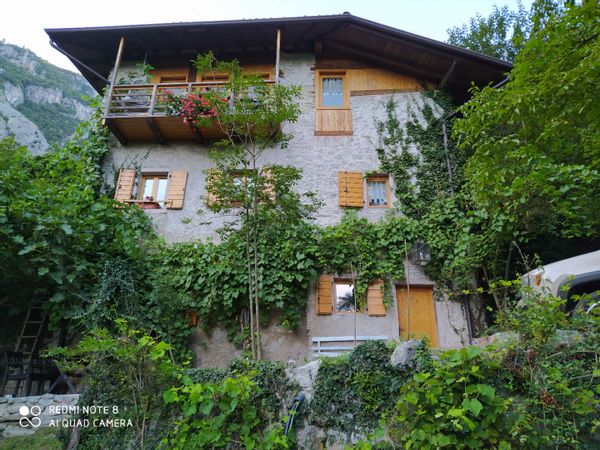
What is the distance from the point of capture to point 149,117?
9.52m

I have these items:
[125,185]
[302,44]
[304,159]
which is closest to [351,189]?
[304,159]

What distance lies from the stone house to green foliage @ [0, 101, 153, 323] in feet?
5.26

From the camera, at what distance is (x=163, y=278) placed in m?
7.40

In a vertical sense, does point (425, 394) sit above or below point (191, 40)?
below

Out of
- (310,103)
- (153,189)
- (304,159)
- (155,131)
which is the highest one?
(310,103)

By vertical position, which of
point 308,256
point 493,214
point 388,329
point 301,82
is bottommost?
point 388,329

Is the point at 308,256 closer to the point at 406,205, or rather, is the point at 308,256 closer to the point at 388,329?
the point at 388,329

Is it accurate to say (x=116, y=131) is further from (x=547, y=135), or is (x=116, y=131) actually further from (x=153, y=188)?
(x=547, y=135)

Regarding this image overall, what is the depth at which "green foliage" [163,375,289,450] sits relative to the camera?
13.5ft

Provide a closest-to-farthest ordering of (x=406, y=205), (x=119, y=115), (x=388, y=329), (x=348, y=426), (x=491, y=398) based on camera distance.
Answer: (x=491, y=398)
(x=348, y=426)
(x=388, y=329)
(x=406, y=205)
(x=119, y=115)

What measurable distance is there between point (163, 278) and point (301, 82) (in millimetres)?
6699

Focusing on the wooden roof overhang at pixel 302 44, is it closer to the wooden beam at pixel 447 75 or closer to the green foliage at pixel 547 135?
the wooden beam at pixel 447 75

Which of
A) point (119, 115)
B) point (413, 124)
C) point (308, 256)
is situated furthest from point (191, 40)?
point (308, 256)

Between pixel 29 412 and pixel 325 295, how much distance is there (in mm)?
5323
